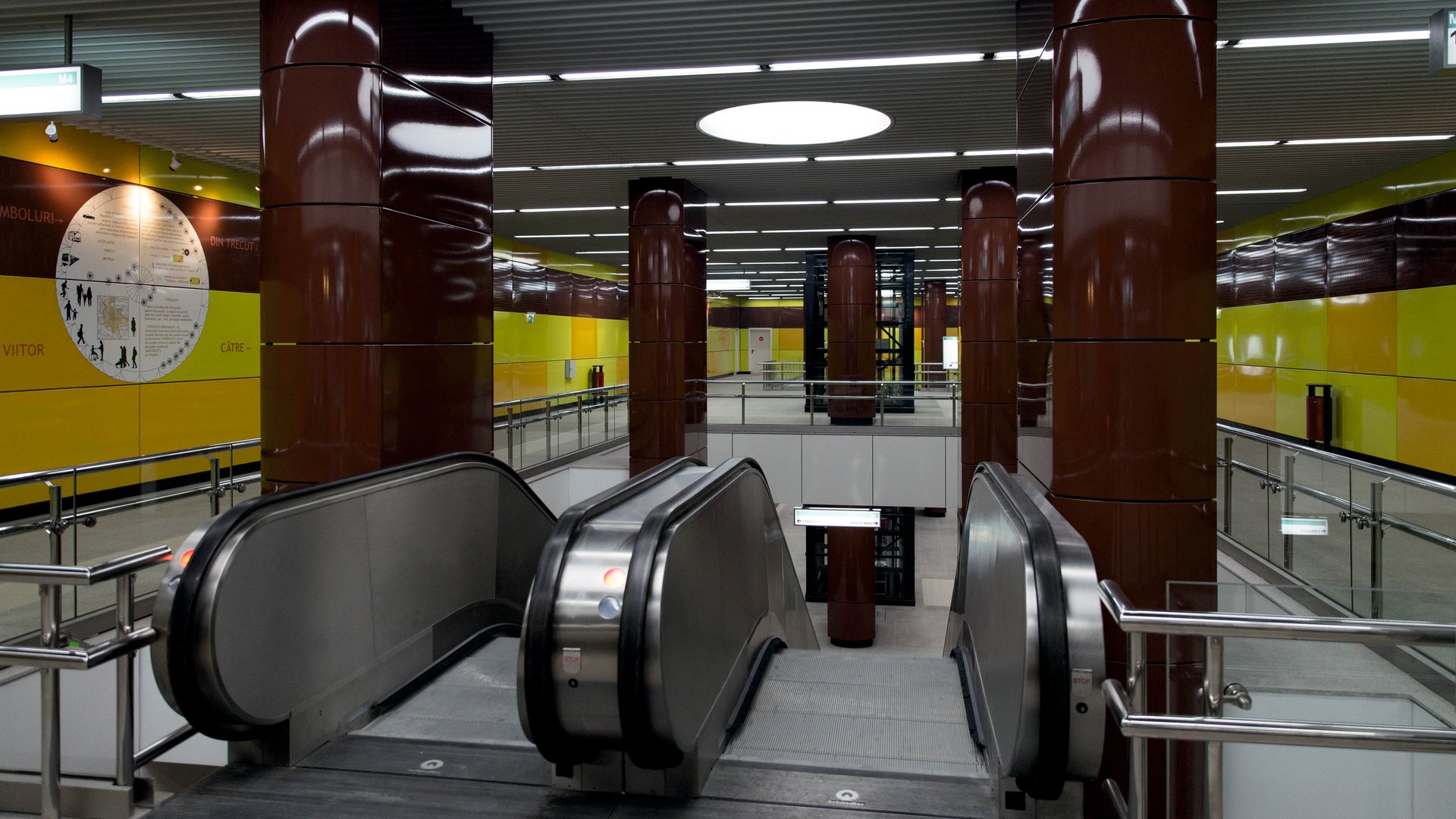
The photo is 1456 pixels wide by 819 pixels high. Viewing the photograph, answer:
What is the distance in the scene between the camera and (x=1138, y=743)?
268 centimetres

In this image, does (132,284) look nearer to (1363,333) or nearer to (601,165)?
(601,165)

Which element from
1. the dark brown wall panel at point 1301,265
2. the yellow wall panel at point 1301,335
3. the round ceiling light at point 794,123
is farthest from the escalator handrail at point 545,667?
the dark brown wall panel at point 1301,265

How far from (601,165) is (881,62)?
5324 mm

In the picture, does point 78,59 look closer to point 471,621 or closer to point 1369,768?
point 471,621

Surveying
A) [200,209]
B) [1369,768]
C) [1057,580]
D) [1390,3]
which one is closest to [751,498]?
[1057,580]

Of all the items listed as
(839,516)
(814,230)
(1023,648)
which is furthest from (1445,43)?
(814,230)

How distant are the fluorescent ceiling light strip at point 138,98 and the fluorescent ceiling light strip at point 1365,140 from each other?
11872mm

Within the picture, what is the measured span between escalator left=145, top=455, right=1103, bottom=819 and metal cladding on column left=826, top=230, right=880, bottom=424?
12.7 m

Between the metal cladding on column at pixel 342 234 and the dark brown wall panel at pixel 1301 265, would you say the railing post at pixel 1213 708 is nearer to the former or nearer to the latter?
the metal cladding on column at pixel 342 234

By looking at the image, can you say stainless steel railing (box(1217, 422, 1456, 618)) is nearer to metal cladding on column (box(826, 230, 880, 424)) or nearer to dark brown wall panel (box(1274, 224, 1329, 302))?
dark brown wall panel (box(1274, 224, 1329, 302))

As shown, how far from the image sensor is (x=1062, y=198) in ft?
17.3

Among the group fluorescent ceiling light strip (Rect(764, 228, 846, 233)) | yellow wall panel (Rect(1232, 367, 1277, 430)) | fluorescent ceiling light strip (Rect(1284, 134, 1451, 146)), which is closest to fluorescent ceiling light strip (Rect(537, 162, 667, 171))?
fluorescent ceiling light strip (Rect(764, 228, 846, 233))

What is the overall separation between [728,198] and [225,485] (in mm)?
9552

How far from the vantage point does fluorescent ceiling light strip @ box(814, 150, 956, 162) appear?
11727 millimetres
